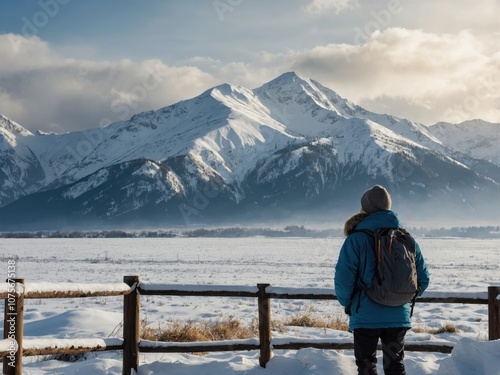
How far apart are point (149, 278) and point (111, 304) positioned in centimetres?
1451

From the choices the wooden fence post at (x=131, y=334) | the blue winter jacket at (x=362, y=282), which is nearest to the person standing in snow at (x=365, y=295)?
the blue winter jacket at (x=362, y=282)

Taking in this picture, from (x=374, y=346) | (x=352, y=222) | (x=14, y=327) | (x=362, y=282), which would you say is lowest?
(x=374, y=346)

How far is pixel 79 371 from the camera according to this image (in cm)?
861

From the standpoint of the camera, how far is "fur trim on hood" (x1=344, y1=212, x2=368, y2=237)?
652 cm

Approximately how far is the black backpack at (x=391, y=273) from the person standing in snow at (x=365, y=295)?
0.07m

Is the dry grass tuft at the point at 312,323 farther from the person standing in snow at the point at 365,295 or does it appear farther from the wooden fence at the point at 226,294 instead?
the person standing in snow at the point at 365,295

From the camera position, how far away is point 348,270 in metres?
6.28

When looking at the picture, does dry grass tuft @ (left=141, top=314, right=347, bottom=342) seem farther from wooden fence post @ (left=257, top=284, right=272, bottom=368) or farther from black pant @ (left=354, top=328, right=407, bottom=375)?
black pant @ (left=354, top=328, right=407, bottom=375)

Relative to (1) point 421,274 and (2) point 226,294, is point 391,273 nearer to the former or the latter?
(1) point 421,274

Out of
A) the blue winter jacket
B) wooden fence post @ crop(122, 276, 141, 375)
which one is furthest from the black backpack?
wooden fence post @ crop(122, 276, 141, 375)

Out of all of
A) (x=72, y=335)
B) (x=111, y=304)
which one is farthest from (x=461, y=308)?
(x=72, y=335)

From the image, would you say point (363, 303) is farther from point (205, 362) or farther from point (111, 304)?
point (111, 304)

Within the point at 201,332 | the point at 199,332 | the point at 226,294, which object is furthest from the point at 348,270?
the point at 201,332

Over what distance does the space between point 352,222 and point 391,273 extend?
0.65 m
